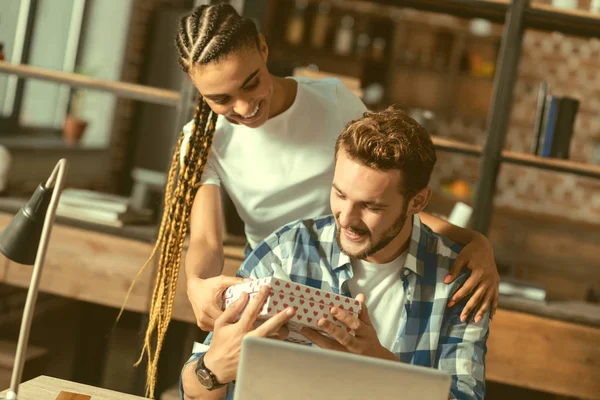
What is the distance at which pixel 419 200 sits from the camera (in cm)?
172

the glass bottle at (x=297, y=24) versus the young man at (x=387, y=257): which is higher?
the glass bottle at (x=297, y=24)

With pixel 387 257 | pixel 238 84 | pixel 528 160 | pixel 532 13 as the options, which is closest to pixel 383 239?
pixel 387 257

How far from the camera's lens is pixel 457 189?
5.84 meters

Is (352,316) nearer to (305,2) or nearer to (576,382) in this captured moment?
(576,382)

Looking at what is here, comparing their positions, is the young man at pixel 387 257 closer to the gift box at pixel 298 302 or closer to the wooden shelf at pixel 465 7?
the gift box at pixel 298 302

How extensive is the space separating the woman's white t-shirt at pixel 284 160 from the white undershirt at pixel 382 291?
39cm

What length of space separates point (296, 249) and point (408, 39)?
452 cm

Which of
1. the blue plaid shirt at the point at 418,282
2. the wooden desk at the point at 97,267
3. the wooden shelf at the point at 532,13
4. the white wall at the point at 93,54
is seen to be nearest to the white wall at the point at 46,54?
the white wall at the point at 93,54

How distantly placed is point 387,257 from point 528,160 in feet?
3.75

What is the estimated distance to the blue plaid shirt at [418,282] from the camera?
1.64 meters

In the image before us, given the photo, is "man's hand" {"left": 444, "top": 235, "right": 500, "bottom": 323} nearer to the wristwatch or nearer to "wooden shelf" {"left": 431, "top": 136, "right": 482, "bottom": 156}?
the wristwatch

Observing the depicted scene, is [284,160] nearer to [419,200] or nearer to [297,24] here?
[419,200]

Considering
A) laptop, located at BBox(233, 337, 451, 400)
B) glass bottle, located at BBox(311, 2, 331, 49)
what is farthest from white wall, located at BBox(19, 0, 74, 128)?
laptop, located at BBox(233, 337, 451, 400)

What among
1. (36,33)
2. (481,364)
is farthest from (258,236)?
(36,33)
